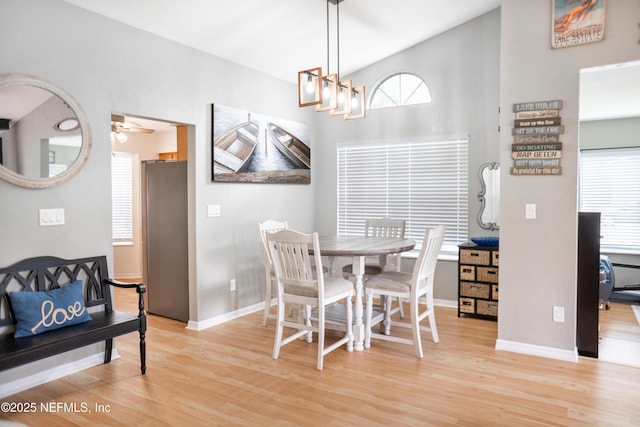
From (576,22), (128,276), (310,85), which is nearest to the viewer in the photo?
(576,22)

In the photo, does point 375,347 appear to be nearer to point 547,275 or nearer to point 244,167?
point 547,275

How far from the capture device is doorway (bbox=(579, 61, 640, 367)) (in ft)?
11.4

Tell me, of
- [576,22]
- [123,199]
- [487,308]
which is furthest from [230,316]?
[576,22]

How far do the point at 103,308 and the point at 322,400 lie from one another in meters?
1.83

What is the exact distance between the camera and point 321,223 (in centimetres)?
600

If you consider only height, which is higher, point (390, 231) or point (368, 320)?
point (390, 231)

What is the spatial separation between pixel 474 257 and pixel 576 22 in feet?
7.42

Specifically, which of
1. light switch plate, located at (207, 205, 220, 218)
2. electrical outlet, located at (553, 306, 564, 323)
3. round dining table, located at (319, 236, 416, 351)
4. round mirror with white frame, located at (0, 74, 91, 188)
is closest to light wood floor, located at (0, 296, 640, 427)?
round dining table, located at (319, 236, 416, 351)

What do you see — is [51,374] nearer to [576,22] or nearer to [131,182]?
[131,182]

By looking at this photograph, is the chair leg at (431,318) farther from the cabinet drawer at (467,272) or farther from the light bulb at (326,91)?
the light bulb at (326,91)

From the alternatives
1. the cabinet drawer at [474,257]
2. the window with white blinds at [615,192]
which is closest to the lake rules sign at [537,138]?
the cabinet drawer at [474,257]

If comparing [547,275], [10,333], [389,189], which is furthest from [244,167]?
[547,275]

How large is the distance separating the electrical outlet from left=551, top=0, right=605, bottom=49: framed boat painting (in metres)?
2.00

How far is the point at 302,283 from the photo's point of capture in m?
3.35
